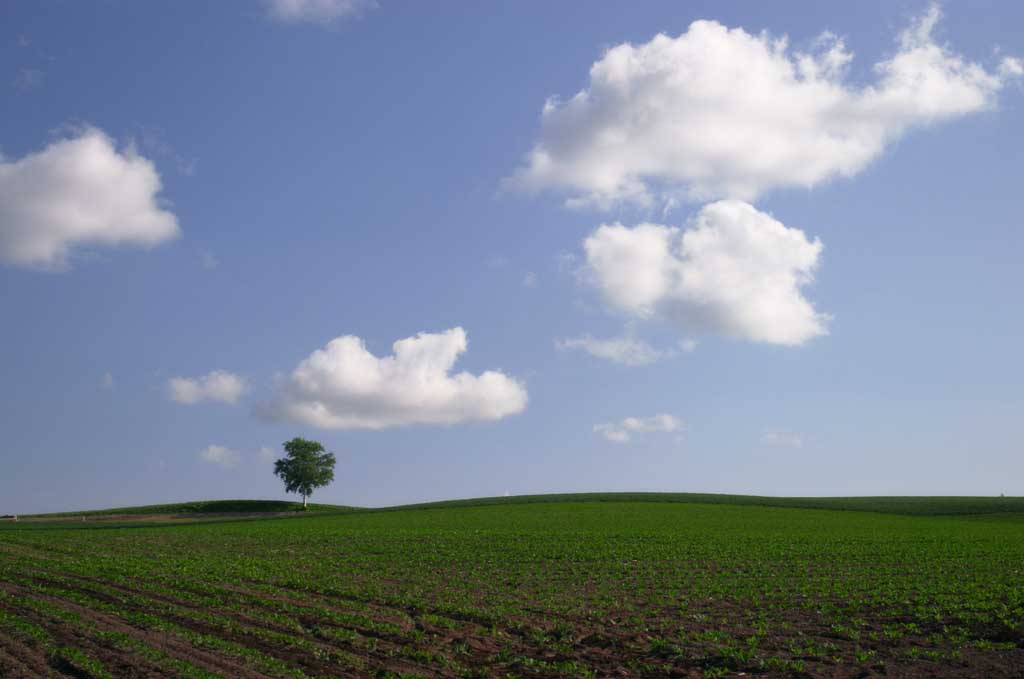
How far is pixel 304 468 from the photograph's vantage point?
115375 millimetres

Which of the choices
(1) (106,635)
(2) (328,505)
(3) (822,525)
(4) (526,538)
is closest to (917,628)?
(1) (106,635)

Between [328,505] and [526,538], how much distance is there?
77138 millimetres

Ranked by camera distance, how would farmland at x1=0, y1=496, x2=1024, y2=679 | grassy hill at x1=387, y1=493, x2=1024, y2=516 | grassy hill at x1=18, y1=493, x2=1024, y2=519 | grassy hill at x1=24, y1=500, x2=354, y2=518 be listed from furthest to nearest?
grassy hill at x1=24, y1=500, x2=354, y2=518
grassy hill at x1=18, y1=493, x2=1024, y2=519
grassy hill at x1=387, y1=493, x2=1024, y2=516
farmland at x1=0, y1=496, x2=1024, y2=679

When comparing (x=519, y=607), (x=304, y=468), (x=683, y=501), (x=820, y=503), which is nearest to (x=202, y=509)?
(x=304, y=468)

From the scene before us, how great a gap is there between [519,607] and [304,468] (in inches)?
3760

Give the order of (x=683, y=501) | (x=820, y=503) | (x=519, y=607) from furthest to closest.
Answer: (x=683, y=501), (x=820, y=503), (x=519, y=607)

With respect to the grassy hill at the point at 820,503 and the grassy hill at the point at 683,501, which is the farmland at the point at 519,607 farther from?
the grassy hill at the point at 683,501

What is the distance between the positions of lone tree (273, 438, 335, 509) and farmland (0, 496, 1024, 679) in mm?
65070

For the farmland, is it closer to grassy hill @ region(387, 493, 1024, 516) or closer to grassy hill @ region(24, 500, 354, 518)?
grassy hill @ region(387, 493, 1024, 516)

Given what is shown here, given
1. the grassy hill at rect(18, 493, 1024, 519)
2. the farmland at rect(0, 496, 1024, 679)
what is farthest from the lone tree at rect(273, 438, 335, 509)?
the farmland at rect(0, 496, 1024, 679)

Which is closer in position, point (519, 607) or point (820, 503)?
point (519, 607)

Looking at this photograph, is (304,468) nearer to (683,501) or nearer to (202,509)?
(202,509)

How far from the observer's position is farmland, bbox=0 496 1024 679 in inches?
730

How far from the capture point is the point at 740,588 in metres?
29.8
